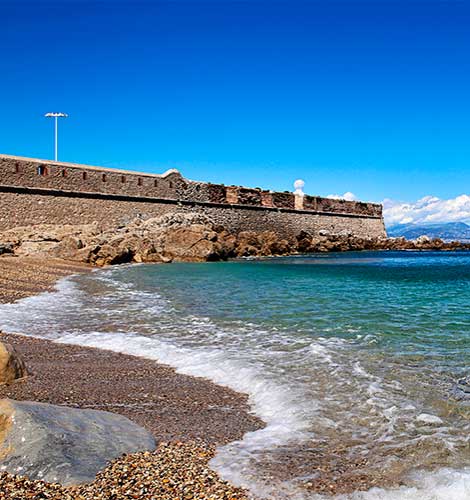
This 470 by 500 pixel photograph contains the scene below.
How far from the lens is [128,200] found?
90.3 feet

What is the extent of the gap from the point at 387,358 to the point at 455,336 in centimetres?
174

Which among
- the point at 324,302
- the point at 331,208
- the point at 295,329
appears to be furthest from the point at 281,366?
the point at 331,208

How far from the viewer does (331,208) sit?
4400cm

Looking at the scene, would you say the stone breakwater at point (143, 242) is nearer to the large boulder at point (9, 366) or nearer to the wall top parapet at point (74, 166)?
the wall top parapet at point (74, 166)

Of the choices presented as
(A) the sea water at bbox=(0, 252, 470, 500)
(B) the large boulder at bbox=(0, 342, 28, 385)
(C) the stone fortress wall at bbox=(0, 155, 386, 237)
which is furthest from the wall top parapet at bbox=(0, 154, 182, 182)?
(B) the large boulder at bbox=(0, 342, 28, 385)

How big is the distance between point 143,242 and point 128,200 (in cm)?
505

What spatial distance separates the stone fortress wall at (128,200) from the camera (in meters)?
22.7

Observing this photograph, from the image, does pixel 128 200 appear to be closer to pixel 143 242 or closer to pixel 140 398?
pixel 143 242

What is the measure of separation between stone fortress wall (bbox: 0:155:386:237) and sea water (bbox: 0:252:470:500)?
12.5 metres

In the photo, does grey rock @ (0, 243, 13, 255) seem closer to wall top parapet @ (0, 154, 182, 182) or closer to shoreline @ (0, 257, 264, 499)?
wall top parapet @ (0, 154, 182, 182)

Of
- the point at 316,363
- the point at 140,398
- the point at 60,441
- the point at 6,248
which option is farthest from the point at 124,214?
the point at 60,441

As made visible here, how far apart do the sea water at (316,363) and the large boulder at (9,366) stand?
167 centimetres

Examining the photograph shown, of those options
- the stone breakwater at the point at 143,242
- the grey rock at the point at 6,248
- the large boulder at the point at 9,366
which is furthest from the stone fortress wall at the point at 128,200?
the large boulder at the point at 9,366

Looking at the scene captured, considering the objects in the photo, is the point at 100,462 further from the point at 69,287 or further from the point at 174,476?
the point at 69,287
